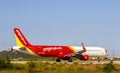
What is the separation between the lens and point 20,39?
Result: 3371 inches

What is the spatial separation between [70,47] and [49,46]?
474cm

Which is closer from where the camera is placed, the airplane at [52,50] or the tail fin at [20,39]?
the airplane at [52,50]

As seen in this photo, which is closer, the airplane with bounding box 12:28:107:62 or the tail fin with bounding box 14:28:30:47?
the airplane with bounding box 12:28:107:62

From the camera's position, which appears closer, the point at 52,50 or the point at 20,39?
the point at 52,50

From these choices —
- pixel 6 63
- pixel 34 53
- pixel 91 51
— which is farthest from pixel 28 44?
pixel 6 63

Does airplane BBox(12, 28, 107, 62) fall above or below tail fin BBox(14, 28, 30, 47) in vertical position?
below

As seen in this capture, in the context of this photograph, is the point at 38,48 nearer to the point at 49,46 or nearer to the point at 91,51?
the point at 49,46

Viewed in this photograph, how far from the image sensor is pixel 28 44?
84750mm

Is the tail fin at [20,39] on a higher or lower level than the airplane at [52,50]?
higher

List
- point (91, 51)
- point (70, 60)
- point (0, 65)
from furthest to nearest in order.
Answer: point (91, 51) < point (70, 60) < point (0, 65)

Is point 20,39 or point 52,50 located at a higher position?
point 20,39

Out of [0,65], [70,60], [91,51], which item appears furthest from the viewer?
[91,51]

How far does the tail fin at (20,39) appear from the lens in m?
84.9

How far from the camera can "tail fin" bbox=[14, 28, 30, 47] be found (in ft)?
278
